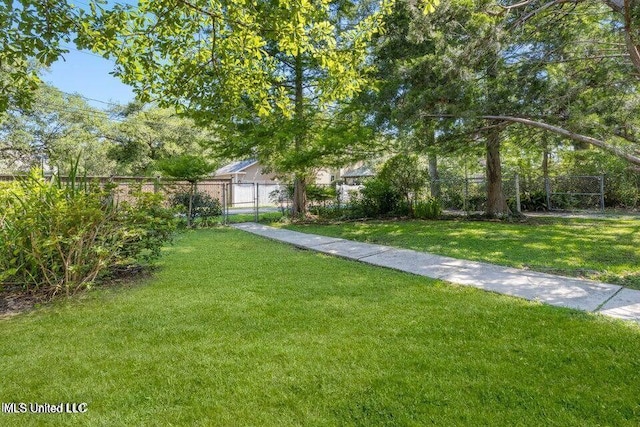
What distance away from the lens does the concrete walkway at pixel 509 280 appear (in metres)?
3.62

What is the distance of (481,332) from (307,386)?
1603 millimetres

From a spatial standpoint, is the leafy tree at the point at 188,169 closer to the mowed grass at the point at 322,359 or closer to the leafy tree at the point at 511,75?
the leafy tree at the point at 511,75

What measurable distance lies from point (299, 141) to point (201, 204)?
3.83 metres

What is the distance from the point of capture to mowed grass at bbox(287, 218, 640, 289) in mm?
5156

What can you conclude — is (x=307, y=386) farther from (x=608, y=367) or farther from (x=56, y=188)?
(x=56, y=188)

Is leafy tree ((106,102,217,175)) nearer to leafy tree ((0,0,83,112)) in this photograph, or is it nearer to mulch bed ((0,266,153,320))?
mulch bed ((0,266,153,320))

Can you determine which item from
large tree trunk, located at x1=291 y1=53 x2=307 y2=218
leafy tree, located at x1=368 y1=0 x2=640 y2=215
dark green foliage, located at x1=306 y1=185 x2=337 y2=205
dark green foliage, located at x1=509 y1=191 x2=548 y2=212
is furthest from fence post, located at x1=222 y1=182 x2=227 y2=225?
dark green foliage, located at x1=509 y1=191 x2=548 y2=212

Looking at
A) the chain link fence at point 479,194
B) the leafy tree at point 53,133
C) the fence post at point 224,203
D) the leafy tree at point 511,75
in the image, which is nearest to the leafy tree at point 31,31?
the leafy tree at point 511,75

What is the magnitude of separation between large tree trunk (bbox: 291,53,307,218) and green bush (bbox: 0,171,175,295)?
18.7ft

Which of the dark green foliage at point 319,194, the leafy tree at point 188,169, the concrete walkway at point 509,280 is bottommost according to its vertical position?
the concrete walkway at point 509,280

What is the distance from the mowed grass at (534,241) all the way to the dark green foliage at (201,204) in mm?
2948

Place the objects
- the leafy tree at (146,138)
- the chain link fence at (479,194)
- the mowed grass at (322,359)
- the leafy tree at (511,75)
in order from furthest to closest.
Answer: the leafy tree at (146,138) → the chain link fence at (479,194) → the leafy tree at (511,75) → the mowed grass at (322,359)

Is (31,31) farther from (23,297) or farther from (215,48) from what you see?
(23,297)

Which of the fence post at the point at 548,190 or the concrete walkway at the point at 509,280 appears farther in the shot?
the fence post at the point at 548,190
